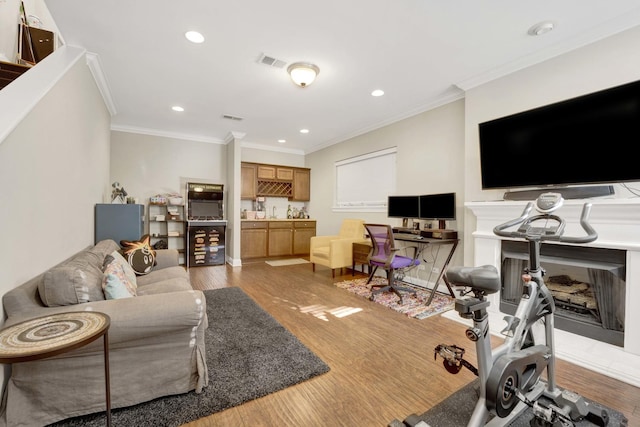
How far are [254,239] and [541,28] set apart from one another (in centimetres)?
550

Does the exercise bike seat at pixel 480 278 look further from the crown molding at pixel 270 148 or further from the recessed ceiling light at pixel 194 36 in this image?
the crown molding at pixel 270 148

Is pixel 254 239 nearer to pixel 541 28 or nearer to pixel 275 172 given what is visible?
pixel 275 172

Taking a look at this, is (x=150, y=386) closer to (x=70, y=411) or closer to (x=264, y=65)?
(x=70, y=411)

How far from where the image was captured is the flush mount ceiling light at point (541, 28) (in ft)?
7.38

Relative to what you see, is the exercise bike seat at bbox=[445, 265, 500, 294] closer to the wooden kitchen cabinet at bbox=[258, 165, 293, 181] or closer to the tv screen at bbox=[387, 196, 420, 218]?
the tv screen at bbox=[387, 196, 420, 218]

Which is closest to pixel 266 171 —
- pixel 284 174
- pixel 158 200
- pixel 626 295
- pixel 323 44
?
pixel 284 174

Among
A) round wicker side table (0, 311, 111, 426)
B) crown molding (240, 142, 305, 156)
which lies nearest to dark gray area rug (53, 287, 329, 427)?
round wicker side table (0, 311, 111, 426)

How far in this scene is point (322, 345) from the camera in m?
2.34

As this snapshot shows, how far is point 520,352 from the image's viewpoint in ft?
4.79

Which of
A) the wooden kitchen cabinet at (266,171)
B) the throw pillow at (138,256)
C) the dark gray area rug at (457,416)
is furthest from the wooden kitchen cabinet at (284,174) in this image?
the dark gray area rug at (457,416)

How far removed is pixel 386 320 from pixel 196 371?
192 centimetres

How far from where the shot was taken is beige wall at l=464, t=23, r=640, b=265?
2.21 metres

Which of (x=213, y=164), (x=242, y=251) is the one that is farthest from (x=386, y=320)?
(x=213, y=164)

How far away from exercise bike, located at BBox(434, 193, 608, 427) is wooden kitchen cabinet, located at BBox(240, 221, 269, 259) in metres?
5.08
